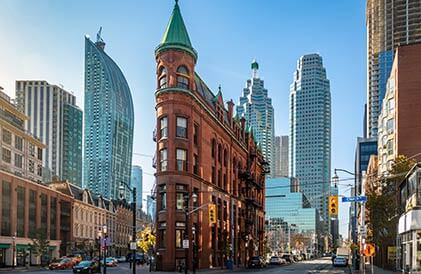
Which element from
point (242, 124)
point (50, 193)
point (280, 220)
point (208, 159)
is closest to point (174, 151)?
point (208, 159)

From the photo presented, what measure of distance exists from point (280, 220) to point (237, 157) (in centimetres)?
10723

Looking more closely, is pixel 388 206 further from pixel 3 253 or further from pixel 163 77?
pixel 3 253

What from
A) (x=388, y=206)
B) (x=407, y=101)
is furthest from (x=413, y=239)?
(x=407, y=101)

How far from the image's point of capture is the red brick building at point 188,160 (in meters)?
61.0

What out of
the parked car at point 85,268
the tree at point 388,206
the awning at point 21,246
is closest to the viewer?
the parked car at point 85,268

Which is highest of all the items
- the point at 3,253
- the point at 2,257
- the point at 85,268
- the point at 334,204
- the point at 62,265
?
the point at 334,204

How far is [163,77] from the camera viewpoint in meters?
63.4

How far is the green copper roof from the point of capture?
6262 cm

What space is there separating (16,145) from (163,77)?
57.1 metres

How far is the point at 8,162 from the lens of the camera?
A: 344 feet

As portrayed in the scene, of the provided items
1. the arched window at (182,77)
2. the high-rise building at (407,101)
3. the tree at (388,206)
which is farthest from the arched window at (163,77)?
the high-rise building at (407,101)

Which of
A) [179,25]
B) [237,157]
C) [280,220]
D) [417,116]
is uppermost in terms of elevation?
[179,25]

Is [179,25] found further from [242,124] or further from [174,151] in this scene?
[242,124]

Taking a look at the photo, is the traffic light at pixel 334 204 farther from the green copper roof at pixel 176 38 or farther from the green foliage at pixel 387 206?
the green copper roof at pixel 176 38
